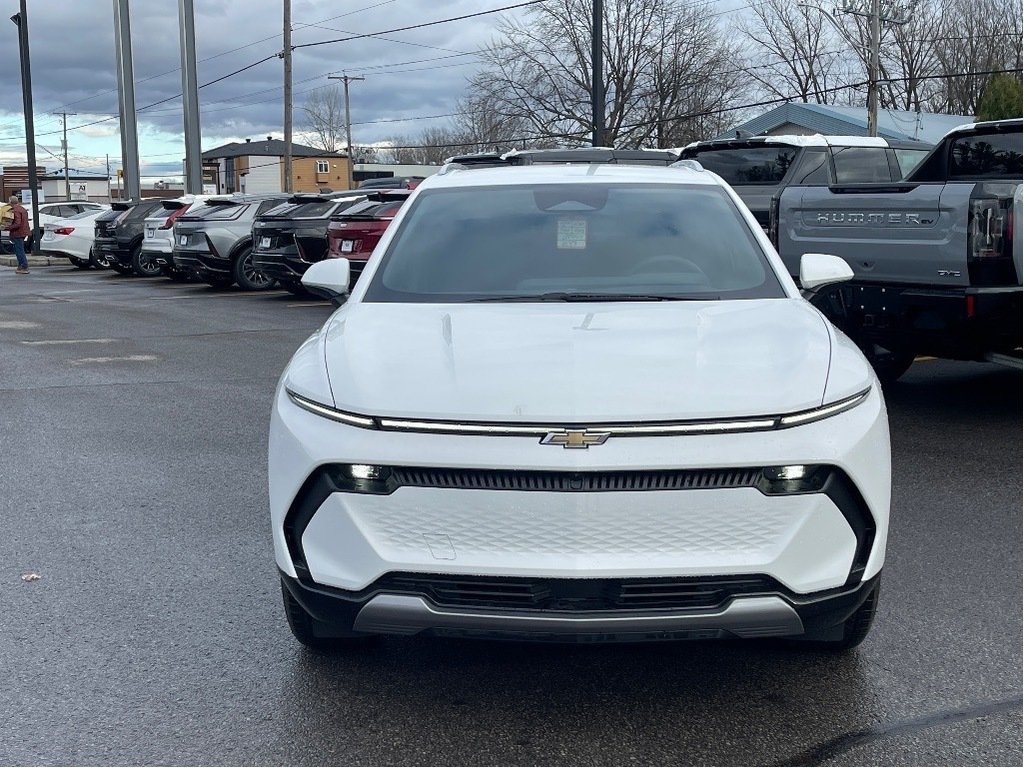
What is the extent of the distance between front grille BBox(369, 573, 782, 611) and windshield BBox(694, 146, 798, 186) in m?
9.71

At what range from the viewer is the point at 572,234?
15.8 feet

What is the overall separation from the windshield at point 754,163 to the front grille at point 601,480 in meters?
9.64

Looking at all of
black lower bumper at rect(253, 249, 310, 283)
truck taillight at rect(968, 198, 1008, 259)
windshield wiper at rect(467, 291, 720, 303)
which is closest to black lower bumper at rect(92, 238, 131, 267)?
black lower bumper at rect(253, 249, 310, 283)

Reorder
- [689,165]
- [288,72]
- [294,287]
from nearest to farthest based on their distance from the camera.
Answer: [689,165] < [294,287] < [288,72]

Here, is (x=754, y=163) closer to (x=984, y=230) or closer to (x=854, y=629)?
(x=984, y=230)

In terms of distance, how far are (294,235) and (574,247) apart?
13180 millimetres

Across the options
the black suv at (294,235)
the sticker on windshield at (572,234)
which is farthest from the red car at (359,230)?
the sticker on windshield at (572,234)

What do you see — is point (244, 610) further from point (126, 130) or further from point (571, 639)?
point (126, 130)

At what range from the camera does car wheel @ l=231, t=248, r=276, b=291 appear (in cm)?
2033

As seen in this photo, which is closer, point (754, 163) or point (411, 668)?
point (411, 668)

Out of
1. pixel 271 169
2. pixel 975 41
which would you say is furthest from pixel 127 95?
pixel 271 169

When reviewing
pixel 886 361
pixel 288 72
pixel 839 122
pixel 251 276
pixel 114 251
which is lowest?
pixel 886 361

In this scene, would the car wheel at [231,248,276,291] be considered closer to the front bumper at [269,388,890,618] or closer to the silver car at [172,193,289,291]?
the silver car at [172,193,289,291]

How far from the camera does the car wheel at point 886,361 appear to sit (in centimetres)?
909
